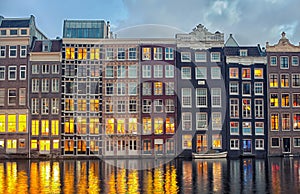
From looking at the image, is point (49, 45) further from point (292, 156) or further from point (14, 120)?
point (292, 156)

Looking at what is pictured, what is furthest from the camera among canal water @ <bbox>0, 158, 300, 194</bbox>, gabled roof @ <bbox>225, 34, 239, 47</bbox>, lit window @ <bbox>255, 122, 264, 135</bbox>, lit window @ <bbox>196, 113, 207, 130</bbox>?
gabled roof @ <bbox>225, 34, 239, 47</bbox>

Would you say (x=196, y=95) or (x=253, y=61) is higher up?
(x=253, y=61)

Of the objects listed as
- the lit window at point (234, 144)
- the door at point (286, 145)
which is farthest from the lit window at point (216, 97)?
the door at point (286, 145)

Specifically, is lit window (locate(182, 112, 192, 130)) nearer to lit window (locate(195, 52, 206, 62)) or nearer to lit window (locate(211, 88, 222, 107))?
lit window (locate(211, 88, 222, 107))

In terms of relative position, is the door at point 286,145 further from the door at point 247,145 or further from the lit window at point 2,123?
the lit window at point 2,123

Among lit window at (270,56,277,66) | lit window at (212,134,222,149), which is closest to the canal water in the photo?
lit window at (212,134,222,149)

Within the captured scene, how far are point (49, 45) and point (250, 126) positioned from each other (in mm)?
37962

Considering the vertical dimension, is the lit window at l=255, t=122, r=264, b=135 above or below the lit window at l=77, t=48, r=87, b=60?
below

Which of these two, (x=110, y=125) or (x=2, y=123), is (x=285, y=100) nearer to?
(x=110, y=125)

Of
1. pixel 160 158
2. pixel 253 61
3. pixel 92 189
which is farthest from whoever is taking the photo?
pixel 253 61

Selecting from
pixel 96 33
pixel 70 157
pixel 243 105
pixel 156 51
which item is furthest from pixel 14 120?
pixel 243 105

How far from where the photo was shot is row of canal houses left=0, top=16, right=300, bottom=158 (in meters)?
78.8

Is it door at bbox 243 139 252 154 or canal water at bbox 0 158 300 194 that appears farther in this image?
door at bbox 243 139 252 154

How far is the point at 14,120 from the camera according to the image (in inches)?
3100
